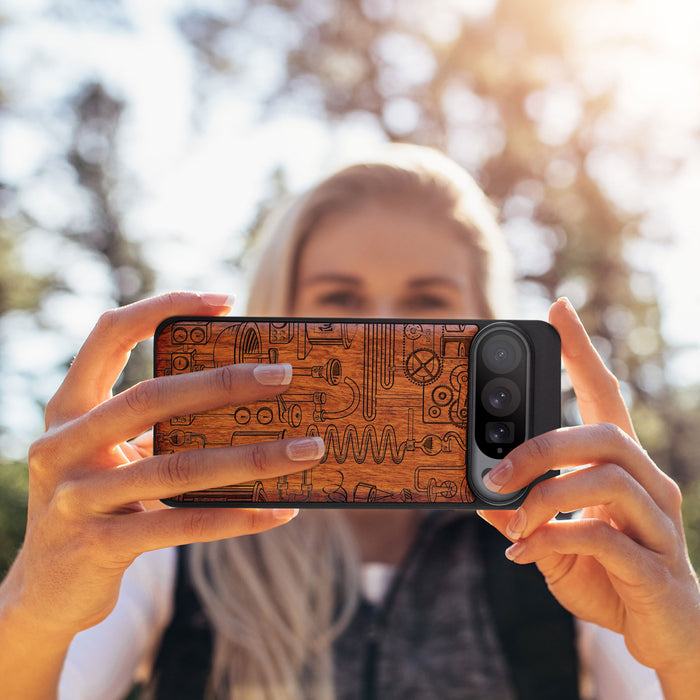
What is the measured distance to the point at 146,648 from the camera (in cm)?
227

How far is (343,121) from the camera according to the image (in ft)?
29.8

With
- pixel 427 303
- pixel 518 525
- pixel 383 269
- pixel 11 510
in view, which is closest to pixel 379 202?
pixel 383 269

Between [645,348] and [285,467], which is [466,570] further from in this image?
[645,348]

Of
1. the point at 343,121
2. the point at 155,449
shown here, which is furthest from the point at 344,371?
the point at 343,121

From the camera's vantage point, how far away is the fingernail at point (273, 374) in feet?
4.31

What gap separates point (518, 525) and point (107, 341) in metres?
1.01

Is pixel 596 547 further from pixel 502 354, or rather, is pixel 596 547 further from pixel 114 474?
pixel 114 474

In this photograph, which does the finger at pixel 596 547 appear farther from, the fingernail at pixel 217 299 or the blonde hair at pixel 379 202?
the blonde hair at pixel 379 202

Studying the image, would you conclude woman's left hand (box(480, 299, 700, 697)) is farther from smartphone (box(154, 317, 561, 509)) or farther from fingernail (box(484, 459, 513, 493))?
smartphone (box(154, 317, 561, 509))

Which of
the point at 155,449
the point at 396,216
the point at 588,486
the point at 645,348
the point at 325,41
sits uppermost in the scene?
the point at 325,41

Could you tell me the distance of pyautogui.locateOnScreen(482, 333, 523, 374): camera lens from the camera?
4.90 ft

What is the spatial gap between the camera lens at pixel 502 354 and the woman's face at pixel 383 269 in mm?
1029

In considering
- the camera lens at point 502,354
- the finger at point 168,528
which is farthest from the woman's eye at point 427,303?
the finger at point 168,528

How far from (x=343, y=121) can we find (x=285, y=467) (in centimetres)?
864
